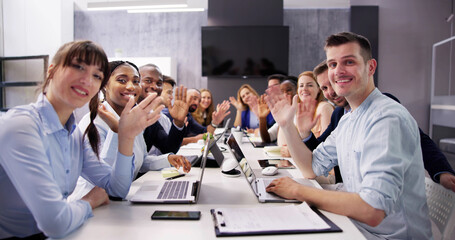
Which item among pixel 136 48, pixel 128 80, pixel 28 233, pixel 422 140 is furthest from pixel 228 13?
pixel 28 233

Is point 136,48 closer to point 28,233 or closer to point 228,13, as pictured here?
point 228,13

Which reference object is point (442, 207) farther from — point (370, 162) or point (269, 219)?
point (269, 219)

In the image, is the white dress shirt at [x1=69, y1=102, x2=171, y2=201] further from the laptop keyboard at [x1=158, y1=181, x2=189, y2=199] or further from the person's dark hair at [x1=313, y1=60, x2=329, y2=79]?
the person's dark hair at [x1=313, y1=60, x2=329, y2=79]

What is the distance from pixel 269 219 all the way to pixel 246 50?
5.33m

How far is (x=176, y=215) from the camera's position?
105 centimetres

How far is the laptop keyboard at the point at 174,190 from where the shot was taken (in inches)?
49.4

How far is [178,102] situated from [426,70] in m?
6.20

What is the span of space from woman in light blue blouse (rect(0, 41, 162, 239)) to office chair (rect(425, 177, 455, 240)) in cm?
119

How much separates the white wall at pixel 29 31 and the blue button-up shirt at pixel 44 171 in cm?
594

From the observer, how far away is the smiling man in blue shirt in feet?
3.43

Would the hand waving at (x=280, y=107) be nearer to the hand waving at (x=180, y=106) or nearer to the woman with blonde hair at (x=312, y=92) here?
the hand waving at (x=180, y=106)

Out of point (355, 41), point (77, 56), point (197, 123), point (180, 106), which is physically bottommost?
point (197, 123)

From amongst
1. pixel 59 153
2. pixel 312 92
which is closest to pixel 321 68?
pixel 312 92

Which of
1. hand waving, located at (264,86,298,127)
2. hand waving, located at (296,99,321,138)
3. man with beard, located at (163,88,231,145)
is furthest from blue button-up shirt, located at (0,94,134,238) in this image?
man with beard, located at (163,88,231,145)
